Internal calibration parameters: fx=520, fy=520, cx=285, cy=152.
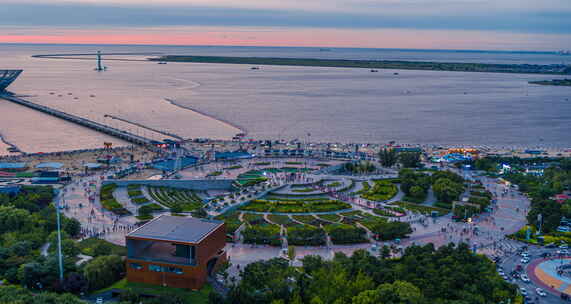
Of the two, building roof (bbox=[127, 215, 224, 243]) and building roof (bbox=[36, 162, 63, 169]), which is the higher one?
building roof (bbox=[127, 215, 224, 243])

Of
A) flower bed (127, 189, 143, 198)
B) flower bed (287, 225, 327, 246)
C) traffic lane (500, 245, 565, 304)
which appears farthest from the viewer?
flower bed (127, 189, 143, 198)

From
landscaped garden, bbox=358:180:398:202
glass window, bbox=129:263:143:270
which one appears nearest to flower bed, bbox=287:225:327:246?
glass window, bbox=129:263:143:270

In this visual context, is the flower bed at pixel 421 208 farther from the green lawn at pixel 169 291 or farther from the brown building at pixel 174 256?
the green lawn at pixel 169 291

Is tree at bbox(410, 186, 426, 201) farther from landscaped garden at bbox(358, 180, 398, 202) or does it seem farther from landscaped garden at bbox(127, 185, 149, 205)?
landscaped garden at bbox(127, 185, 149, 205)

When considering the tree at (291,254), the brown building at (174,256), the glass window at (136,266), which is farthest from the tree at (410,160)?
the glass window at (136,266)

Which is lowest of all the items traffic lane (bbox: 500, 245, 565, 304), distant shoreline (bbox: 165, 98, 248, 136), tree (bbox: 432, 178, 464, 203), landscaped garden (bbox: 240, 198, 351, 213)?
traffic lane (bbox: 500, 245, 565, 304)

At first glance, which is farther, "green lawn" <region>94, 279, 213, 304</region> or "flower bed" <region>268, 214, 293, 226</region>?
"flower bed" <region>268, 214, 293, 226</region>

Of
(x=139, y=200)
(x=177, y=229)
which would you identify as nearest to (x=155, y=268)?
(x=177, y=229)

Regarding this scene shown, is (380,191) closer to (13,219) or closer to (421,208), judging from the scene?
(421,208)
